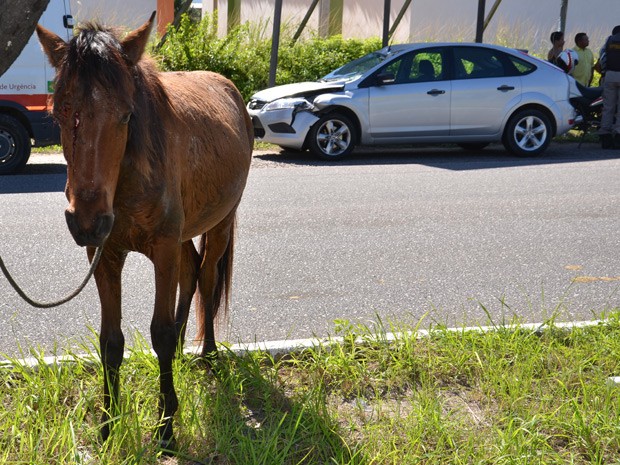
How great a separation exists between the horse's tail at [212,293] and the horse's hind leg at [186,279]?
5cm

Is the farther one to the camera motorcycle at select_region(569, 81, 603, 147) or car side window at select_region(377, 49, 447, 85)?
motorcycle at select_region(569, 81, 603, 147)

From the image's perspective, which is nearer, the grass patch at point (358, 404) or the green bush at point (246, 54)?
the grass patch at point (358, 404)

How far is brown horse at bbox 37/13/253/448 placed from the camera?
133 inches

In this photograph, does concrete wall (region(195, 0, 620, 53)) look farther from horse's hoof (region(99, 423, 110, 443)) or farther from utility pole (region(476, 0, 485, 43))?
horse's hoof (region(99, 423, 110, 443))

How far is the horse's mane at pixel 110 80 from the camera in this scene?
3381 millimetres

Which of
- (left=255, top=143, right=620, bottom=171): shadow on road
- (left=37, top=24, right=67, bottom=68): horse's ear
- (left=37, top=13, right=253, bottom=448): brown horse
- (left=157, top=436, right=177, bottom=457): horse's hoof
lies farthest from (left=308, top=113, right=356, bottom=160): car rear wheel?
(left=37, top=24, right=67, bottom=68): horse's ear

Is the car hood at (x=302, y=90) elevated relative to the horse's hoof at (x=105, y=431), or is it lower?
elevated

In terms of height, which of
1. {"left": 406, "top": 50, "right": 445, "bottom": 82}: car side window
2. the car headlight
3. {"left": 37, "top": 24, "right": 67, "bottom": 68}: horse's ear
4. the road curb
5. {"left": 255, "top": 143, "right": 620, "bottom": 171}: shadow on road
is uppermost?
{"left": 37, "top": 24, "right": 67, "bottom": 68}: horse's ear

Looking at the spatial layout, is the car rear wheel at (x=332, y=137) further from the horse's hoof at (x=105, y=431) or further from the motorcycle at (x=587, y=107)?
the horse's hoof at (x=105, y=431)

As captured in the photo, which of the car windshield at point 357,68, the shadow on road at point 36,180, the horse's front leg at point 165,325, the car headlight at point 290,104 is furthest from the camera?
the car windshield at point 357,68

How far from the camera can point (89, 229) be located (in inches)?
130

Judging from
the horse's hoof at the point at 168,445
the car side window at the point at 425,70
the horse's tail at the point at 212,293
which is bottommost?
the horse's hoof at the point at 168,445

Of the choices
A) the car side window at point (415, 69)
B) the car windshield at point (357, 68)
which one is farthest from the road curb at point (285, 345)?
the car windshield at point (357, 68)

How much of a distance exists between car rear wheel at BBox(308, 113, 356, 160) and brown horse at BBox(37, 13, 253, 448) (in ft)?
30.5
